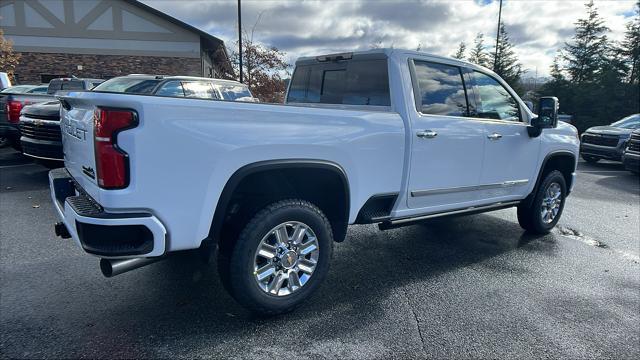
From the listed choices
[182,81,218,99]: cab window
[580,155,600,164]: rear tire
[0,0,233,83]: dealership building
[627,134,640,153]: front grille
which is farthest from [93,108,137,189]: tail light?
[0,0,233,83]: dealership building

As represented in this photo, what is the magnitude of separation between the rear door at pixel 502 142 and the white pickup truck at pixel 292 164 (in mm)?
19

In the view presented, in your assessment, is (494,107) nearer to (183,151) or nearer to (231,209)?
(231,209)

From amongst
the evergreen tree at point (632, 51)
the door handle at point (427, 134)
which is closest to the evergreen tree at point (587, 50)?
the evergreen tree at point (632, 51)

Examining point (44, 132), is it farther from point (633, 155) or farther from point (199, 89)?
point (633, 155)

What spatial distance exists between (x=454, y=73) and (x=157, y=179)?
10.1ft

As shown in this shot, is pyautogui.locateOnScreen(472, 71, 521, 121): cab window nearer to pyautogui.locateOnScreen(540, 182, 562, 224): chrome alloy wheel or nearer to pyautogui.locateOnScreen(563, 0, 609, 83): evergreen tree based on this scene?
pyautogui.locateOnScreen(540, 182, 562, 224): chrome alloy wheel

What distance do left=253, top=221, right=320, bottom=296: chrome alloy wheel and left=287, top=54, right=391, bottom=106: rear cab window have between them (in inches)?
56.1

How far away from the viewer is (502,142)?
4.48 metres

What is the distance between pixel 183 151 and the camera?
2.43 metres

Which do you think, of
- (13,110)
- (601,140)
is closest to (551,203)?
(601,140)

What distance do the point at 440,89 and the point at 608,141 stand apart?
11097 mm

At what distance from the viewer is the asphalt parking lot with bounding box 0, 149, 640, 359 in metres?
2.76

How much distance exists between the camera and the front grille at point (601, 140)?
1231 centimetres

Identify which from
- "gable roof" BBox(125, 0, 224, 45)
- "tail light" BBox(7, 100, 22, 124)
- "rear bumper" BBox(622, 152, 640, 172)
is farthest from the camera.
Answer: "gable roof" BBox(125, 0, 224, 45)
